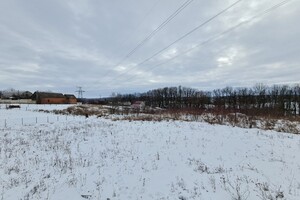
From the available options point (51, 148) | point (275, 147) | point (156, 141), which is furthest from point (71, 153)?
point (275, 147)

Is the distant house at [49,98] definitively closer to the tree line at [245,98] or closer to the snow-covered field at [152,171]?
the tree line at [245,98]

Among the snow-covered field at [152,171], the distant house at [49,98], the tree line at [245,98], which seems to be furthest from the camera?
the distant house at [49,98]

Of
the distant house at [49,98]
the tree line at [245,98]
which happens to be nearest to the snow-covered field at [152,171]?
the tree line at [245,98]

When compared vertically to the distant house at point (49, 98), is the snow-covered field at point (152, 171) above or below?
below

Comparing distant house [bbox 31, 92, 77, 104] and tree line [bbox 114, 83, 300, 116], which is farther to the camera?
distant house [bbox 31, 92, 77, 104]

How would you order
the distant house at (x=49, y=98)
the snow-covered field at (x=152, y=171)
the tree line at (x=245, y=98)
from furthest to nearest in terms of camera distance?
the distant house at (x=49, y=98)
the tree line at (x=245, y=98)
the snow-covered field at (x=152, y=171)

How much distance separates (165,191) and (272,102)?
82.0 m

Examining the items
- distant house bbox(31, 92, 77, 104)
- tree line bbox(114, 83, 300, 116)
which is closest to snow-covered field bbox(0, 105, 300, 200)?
tree line bbox(114, 83, 300, 116)

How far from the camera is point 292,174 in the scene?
6.42 meters

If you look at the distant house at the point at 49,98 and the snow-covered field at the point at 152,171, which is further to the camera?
the distant house at the point at 49,98

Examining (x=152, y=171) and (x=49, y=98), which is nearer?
(x=152, y=171)

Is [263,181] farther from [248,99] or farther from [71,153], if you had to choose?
[248,99]

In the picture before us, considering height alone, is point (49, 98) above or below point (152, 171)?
above

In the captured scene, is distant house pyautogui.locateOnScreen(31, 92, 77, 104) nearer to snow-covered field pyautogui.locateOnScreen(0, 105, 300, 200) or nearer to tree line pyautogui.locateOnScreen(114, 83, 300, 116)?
tree line pyautogui.locateOnScreen(114, 83, 300, 116)
